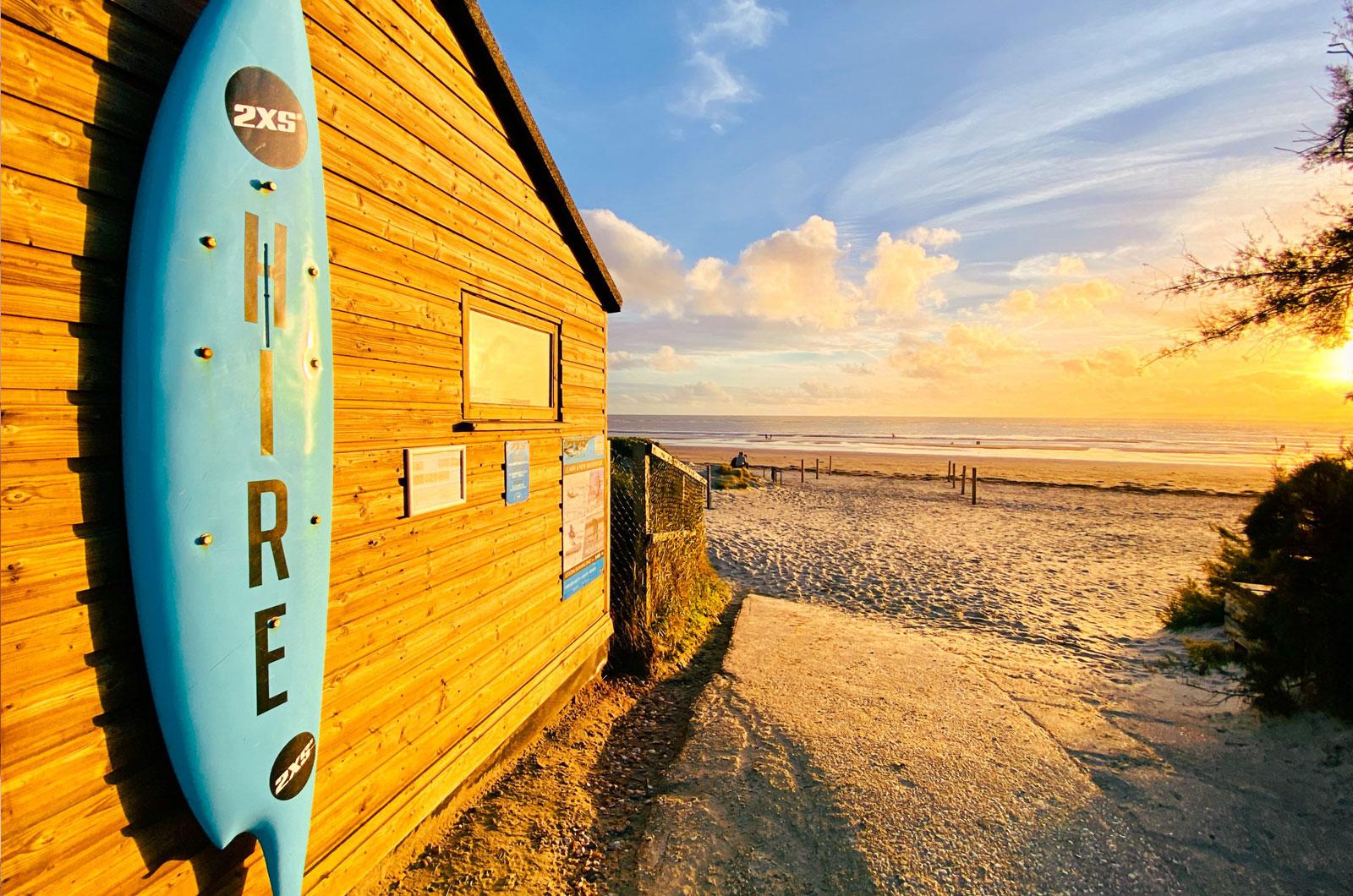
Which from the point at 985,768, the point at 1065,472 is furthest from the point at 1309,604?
the point at 1065,472

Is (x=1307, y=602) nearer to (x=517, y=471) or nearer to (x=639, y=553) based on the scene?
(x=639, y=553)

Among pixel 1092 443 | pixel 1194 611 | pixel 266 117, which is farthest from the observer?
pixel 1092 443

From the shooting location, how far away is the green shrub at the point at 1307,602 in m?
4.40

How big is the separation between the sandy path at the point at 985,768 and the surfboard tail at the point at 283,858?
2.10 metres

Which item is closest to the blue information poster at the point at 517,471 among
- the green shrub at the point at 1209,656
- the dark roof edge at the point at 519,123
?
the dark roof edge at the point at 519,123

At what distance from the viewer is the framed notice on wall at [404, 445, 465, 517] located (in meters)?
3.21

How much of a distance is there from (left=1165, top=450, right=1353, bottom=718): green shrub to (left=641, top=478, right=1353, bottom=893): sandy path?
0.99 feet

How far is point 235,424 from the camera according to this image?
6.51 ft

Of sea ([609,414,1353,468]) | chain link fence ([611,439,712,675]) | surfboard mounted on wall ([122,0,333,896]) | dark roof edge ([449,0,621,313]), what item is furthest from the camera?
sea ([609,414,1353,468])

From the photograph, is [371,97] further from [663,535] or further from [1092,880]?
[1092,880]

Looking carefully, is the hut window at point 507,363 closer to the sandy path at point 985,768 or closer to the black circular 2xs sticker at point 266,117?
the black circular 2xs sticker at point 266,117

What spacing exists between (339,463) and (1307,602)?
24.3 feet

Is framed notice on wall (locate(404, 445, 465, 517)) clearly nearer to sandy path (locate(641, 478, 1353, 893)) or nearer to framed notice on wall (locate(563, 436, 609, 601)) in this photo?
framed notice on wall (locate(563, 436, 609, 601))

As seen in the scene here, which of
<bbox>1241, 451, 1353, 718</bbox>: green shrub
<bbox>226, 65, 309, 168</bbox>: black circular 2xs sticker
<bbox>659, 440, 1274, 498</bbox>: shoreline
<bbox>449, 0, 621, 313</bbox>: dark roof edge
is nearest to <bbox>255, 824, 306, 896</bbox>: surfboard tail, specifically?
<bbox>226, 65, 309, 168</bbox>: black circular 2xs sticker
